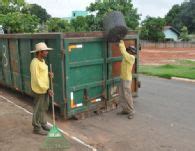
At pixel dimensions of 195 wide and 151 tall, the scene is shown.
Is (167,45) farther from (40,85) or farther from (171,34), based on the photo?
(40,85)

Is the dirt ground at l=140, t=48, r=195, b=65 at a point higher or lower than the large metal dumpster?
lower

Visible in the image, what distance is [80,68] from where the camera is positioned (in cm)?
756

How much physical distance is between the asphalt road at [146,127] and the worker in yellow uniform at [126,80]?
22 centimetres

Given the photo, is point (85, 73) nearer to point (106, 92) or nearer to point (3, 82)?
point (106, 92)

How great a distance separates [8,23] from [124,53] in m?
13.0

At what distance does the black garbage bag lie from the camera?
7629mm

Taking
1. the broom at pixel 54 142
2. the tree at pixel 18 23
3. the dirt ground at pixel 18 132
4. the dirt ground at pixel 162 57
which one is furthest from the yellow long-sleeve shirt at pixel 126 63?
the dirt ground at pixel 162 57

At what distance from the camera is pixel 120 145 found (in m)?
6.01

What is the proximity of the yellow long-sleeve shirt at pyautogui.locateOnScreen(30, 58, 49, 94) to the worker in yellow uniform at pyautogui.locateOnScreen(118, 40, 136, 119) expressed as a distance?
206 cm

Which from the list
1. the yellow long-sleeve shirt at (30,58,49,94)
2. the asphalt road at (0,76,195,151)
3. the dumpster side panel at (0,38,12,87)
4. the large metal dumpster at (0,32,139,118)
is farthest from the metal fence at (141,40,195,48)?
the yellow long-sleeve shirt at (30,58,49,94)

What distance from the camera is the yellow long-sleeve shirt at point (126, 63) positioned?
7664 mm

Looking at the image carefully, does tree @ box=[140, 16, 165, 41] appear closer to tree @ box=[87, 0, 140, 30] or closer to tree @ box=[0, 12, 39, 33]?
tree @ box=[87, 0, 140, 30]

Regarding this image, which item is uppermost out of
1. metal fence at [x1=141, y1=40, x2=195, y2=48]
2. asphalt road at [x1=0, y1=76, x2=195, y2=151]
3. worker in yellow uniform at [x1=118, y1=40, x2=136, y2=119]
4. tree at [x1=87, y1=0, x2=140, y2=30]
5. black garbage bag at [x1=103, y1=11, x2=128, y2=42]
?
tree at [x1=87, y1=0, x2=140, y2=30]

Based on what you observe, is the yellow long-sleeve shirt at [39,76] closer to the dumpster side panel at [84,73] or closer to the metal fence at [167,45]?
the dumpster side panel at [84,73]
